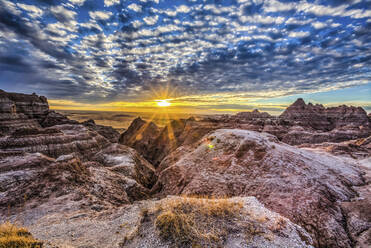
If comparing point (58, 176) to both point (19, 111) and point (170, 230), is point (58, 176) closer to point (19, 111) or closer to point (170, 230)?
point (170, 230)

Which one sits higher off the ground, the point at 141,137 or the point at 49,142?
the point at 49,142

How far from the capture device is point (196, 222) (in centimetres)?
643

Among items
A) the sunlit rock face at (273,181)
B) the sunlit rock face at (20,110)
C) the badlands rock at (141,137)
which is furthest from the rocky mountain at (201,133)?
the sunlit rock face at (20,110)

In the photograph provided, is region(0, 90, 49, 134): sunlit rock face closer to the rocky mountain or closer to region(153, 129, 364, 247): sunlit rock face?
the rocky mountain

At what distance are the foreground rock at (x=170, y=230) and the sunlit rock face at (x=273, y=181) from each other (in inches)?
151

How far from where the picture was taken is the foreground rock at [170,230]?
18.3 ft

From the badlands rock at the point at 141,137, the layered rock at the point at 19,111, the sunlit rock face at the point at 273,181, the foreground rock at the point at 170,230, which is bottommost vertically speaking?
the badlands rock at the point at 141,137

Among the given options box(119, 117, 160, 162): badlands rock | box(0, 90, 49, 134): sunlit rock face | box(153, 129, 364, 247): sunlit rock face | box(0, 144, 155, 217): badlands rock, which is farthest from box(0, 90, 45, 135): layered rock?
box(153, 129, 364, 247): sunlit rock face

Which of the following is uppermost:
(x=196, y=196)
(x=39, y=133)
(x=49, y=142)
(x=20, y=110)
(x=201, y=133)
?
(x=20, y=110)

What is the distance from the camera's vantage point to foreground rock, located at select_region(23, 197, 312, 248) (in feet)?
18.3

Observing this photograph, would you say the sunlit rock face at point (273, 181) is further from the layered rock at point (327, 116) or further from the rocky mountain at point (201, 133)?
the layered rock at point (327, 116)

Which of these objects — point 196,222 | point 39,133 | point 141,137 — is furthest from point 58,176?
point 141,137

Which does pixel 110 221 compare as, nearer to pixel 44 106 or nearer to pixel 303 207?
pixel 303 207

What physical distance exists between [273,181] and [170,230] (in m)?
10.5
